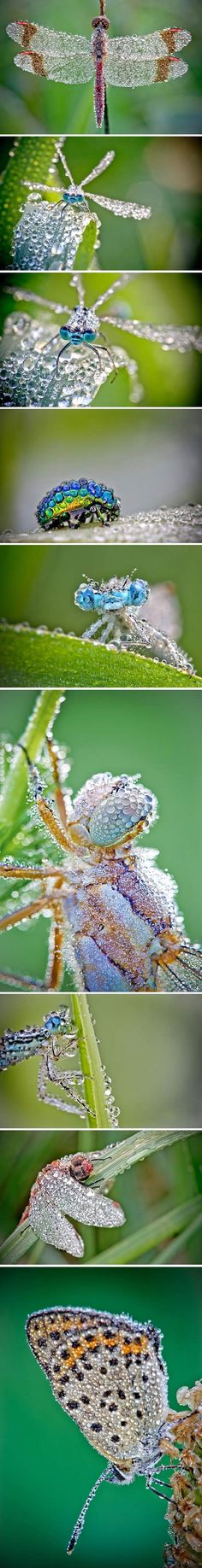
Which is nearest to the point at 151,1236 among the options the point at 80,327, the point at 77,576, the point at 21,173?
the point at 77,576

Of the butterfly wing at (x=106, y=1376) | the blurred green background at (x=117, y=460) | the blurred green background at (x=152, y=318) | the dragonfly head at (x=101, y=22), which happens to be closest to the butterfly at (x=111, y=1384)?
the butterfly wing at (x=106, y=1376)

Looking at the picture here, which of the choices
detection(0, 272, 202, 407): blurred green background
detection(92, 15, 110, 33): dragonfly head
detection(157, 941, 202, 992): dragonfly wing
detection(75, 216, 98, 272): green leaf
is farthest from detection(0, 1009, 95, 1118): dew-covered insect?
detection(92, 15, 110, 33): dragonfly head

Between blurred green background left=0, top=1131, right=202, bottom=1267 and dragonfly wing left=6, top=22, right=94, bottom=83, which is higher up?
dragonfly wing left=6, top=22, right=94, bottom=83

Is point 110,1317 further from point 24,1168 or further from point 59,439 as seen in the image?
point 59,439

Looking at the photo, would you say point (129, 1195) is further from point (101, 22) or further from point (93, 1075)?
point (101, 22)

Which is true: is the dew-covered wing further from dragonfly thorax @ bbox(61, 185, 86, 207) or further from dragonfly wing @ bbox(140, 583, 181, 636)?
dragonfly thorax @ bbox(61, 185, 86, 207)

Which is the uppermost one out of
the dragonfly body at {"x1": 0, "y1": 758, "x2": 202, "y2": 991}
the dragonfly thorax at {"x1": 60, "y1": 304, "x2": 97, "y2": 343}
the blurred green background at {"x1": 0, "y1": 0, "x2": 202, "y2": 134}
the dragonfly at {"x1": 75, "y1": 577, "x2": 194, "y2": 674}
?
the blurred green background at {"x1": 0, "y1": 0, "x2": 202, "y2": 134}

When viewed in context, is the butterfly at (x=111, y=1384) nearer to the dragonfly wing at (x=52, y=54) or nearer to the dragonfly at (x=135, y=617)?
the dragonfly at (x=135, y=617)
